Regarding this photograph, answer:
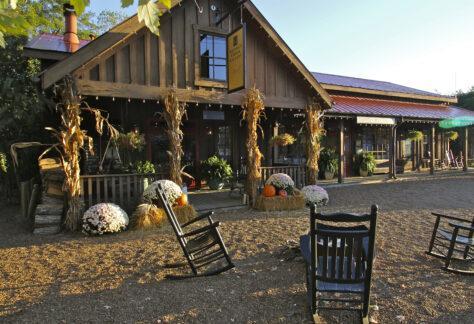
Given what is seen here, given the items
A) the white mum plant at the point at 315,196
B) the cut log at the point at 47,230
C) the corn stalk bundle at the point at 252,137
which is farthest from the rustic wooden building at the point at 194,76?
the cut log at the point at 47,230

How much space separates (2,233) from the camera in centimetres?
691

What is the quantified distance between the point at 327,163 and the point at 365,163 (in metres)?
2.49

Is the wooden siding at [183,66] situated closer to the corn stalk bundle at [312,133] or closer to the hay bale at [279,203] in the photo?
the corn stalk bundle at [312,133]

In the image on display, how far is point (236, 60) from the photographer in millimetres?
8219

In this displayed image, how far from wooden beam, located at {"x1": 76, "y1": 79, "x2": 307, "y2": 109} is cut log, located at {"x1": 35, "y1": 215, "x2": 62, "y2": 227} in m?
2.49

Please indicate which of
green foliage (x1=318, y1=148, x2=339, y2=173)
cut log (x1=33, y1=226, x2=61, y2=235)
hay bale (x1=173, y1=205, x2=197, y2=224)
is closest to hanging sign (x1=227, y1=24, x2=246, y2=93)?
hay bale (x1=173, y1=205, x2=197, y2=224)

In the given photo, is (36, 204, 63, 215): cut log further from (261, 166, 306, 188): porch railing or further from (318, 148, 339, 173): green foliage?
(318, 148, 339, 173): green foliage

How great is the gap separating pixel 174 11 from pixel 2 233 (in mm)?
6093

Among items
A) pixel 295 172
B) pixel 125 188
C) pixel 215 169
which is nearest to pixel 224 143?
pixel 215 169

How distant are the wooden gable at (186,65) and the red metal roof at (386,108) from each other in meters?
3.73

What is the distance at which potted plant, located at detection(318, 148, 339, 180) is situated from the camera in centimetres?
1470

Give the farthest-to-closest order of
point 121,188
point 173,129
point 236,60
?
point 236,60 → point 173,129 → point 121,188

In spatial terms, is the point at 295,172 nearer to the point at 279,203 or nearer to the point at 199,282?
the point at 279,203

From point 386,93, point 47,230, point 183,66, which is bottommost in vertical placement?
point 47,230
